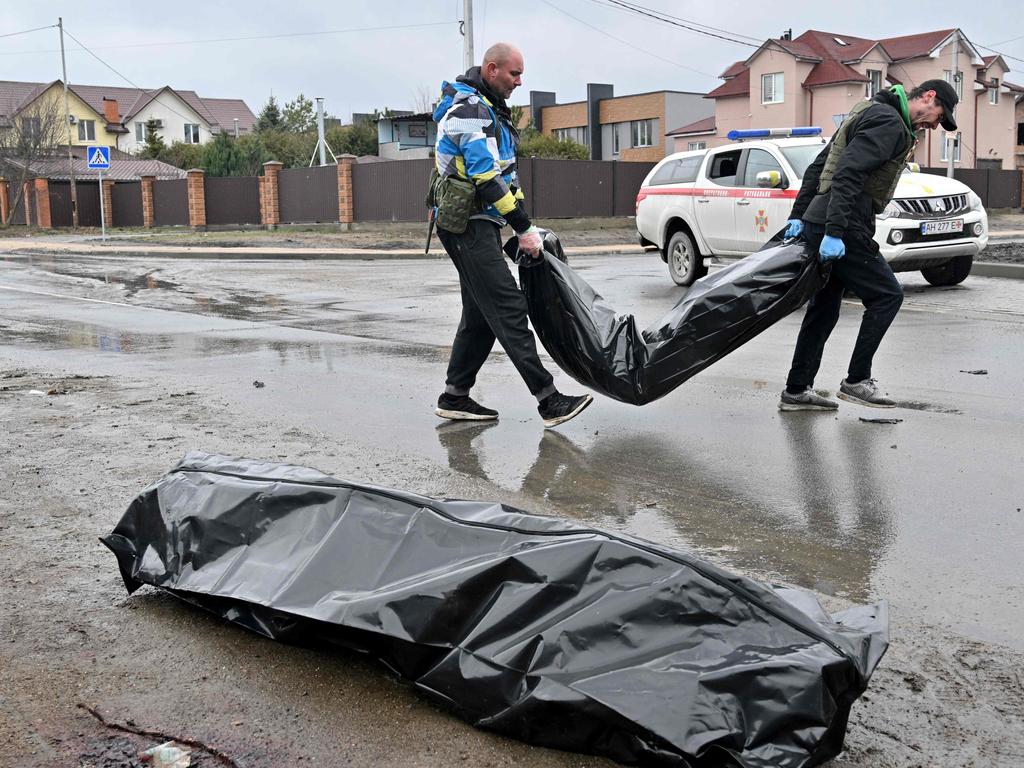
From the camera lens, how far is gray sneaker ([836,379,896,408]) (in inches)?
248

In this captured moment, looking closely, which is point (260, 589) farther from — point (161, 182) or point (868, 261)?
point (161, 182)

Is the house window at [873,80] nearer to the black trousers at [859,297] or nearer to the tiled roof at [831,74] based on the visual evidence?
the tiled roof at [831,74]

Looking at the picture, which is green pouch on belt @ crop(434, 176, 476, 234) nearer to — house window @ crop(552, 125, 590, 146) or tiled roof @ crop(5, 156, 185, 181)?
tiled roof @ crop(5, 156, 185, 181)

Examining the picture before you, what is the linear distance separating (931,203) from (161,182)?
37.0 m

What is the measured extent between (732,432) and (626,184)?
28.9 metres

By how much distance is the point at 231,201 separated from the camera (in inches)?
1597

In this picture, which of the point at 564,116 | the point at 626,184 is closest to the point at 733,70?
the point at 564,116

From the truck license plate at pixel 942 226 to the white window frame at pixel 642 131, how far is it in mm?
57670

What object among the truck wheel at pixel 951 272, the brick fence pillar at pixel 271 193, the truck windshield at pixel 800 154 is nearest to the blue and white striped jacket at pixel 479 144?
the truck windshield at pixel 800 154

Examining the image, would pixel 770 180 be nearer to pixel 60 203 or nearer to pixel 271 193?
pixel 271 193

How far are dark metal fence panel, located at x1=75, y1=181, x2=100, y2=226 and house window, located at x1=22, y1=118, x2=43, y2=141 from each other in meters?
2.86

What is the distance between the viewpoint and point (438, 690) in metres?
2.71

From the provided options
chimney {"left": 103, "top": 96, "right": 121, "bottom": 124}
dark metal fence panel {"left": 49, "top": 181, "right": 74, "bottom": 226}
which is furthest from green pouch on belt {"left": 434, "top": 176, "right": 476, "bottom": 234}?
chimney {"left": 103, "top": 96, "right": 121, "bottom": 124}

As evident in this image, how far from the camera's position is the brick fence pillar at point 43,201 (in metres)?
47.5
